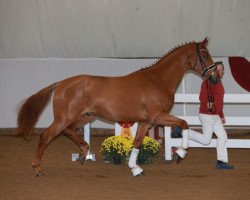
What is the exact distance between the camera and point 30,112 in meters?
7.95

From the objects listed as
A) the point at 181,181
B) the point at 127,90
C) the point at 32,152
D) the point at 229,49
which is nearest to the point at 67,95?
the point at 127,90

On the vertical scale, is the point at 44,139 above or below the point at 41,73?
below

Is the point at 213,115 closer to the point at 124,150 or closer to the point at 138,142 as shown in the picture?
the point at 138,142

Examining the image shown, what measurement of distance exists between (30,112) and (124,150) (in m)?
1.67

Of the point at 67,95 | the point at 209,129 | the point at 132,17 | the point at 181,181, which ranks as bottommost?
the point at 181,181

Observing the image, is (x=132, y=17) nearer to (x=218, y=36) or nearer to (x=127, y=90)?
(x=218, y=36)

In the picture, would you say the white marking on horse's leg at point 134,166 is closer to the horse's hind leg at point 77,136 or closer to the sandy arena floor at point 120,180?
the sandy arena floor at point 120,180

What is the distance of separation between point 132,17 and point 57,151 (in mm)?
A: 4011

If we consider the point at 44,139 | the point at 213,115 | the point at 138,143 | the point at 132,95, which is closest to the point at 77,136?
the point at 44,139

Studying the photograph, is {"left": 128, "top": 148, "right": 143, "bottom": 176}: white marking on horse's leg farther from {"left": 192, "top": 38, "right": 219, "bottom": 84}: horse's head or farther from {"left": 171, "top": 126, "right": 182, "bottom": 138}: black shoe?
{"left": 171, "top": 126, "right": 182, "bottom": 138}: black shoe

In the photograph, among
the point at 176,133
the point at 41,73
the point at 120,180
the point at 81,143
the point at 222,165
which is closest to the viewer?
the point at 120,180

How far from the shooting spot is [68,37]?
41.2ft

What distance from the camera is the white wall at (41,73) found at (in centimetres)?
1266

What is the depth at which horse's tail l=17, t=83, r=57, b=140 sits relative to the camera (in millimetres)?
7926
